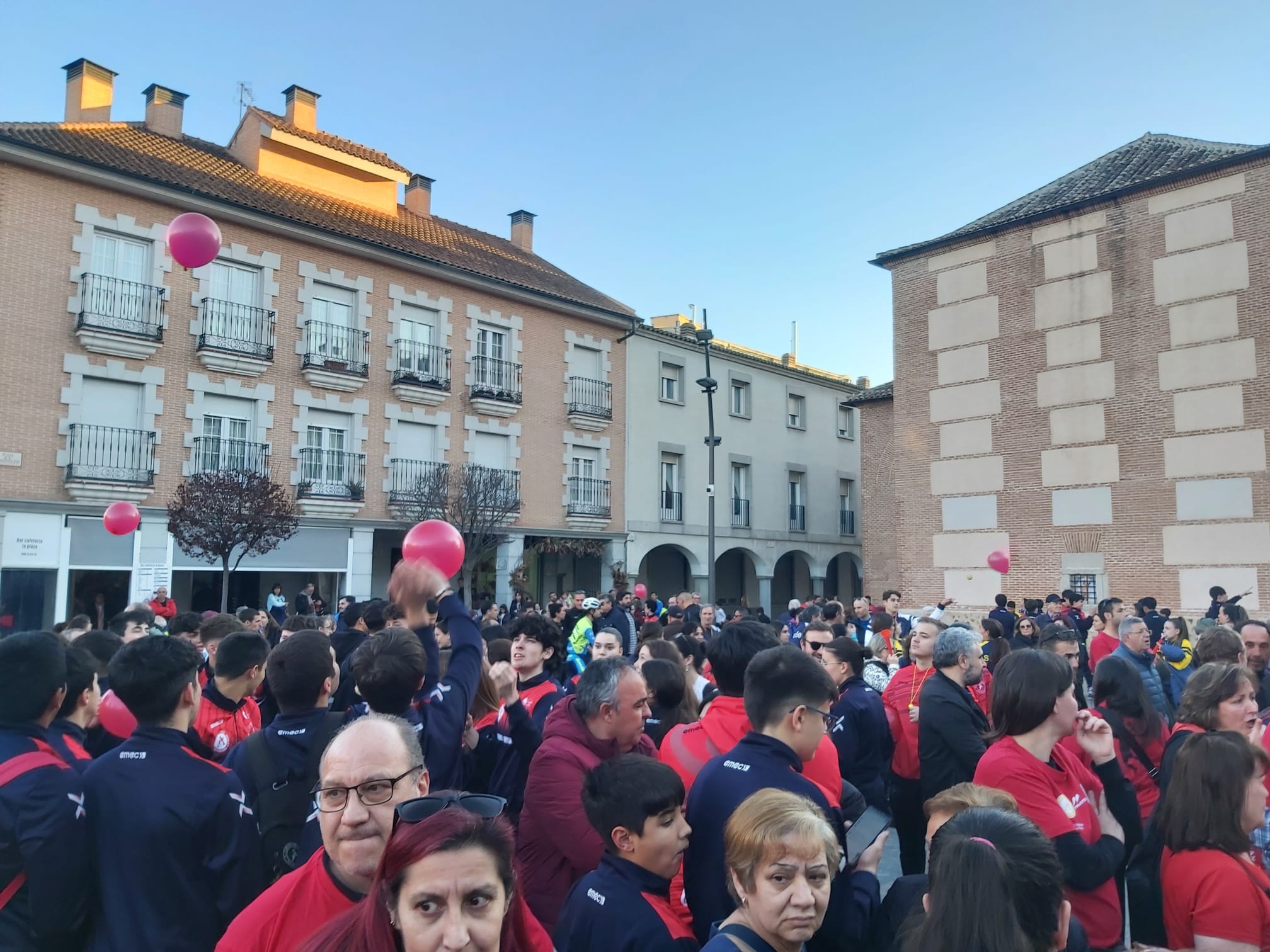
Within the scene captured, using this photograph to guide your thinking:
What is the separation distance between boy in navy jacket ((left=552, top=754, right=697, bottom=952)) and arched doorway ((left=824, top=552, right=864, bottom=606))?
32393 millimetres

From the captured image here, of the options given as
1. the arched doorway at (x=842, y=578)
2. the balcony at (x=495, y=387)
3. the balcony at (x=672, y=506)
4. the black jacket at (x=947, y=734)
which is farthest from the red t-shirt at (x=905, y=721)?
the arched doorway at (x=842, y=578)

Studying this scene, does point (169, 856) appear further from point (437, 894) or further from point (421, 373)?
point (421, 373)

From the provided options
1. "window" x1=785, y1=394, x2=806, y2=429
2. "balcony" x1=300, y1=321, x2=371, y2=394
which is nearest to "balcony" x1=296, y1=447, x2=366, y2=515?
"balcony" x1=300, y1=321, x2=371, y2=394

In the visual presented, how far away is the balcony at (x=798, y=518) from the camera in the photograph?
3148 centimetres

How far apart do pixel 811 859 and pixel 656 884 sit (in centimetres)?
56

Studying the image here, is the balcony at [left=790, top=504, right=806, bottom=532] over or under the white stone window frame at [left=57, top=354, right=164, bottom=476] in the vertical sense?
under

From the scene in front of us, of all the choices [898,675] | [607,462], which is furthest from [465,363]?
[898,675]

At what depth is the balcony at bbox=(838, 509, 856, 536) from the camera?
A: 110 feet

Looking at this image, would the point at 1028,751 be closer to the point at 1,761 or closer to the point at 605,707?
the point at 605,707

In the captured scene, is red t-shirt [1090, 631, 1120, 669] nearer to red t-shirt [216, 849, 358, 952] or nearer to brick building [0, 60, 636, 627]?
red t-shirt [216, 849, 358, 952]

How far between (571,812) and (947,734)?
84.6 inches

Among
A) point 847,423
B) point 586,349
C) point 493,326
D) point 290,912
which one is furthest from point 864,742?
point 847,423

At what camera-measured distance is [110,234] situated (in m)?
17.5

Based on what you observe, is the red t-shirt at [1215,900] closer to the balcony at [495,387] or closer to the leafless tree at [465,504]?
the leafless tree at [465,504]
